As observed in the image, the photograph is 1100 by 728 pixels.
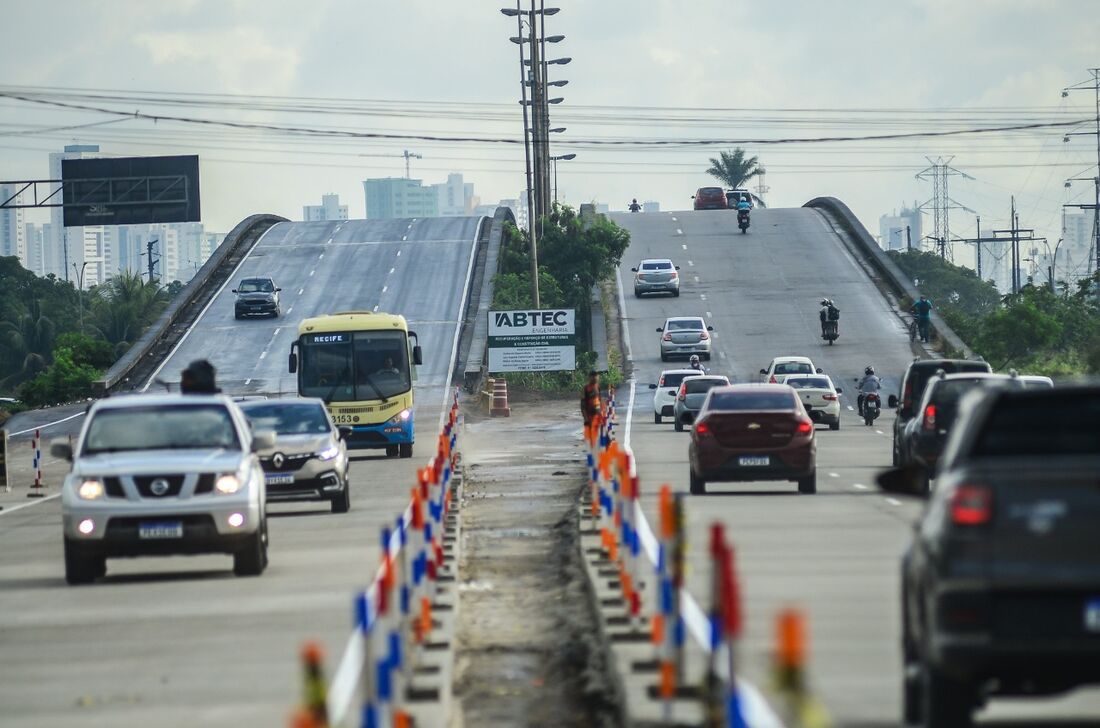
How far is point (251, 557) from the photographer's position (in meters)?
18.5

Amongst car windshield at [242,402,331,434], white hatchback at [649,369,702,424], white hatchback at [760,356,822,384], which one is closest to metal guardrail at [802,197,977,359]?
white hatchback at [760,356,822,384]

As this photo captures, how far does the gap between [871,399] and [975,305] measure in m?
133

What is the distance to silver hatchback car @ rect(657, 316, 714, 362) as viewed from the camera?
222 feet

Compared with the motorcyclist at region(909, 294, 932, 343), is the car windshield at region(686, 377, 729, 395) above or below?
below

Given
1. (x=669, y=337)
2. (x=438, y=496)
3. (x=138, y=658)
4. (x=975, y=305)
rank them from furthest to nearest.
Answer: (x=975, y=305) < (x=669, y=337) < (x=438, y=496) < (x=138, y=658)

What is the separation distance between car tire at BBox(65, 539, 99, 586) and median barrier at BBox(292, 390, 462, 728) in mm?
2949

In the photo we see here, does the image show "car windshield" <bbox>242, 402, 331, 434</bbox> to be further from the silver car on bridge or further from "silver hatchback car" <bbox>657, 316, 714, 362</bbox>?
"silver hatchback car" <bbox>657, 316, 714, 362</bbox>

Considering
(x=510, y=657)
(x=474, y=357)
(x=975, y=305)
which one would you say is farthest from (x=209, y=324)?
(x=975, y=305)

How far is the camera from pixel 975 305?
180500mm

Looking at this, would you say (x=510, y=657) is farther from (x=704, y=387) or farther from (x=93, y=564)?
(x=704, y=387)

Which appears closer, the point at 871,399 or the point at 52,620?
the point at 52,620

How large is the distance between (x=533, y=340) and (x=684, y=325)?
8117 mm

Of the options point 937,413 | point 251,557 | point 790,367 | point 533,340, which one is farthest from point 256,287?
point 251,557

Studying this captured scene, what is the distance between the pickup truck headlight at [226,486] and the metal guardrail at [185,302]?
4753 centimetres
